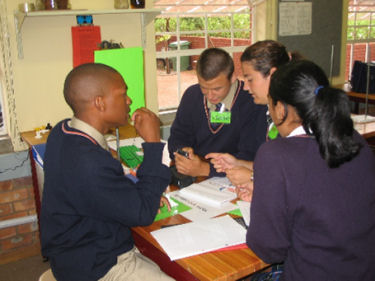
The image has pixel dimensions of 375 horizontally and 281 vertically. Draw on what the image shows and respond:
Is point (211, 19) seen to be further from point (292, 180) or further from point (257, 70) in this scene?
point (292, 180)

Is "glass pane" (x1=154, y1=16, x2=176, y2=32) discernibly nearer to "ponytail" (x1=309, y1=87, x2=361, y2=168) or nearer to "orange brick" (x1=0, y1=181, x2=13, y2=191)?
"orange brick" (x1=0, y1=181, x2=13, y2=191)

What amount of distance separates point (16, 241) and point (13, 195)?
0.36 metres

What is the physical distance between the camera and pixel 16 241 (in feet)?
9.61

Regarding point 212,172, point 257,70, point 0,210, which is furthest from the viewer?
point 0,210

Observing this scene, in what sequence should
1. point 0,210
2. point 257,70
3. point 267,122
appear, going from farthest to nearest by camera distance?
1. point 0,210
2. point 267,122
3. point 257,70

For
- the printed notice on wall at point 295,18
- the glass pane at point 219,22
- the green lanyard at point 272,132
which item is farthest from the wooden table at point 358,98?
the green lanyard at point 272,132

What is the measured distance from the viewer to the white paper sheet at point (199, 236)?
1324 mm

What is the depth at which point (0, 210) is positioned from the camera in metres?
2.83

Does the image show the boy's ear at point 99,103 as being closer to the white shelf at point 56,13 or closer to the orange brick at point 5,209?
the white shelf at point 56,13

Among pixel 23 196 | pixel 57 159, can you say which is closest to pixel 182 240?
pixel 57 159

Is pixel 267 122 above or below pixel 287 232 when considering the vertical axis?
above

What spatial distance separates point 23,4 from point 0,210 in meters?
1.44

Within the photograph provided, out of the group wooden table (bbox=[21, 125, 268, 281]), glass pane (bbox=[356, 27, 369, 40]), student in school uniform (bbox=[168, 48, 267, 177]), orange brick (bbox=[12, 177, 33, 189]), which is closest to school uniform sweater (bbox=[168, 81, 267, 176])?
A: student in school uniform (bbox=[168, 48, 267, 177])

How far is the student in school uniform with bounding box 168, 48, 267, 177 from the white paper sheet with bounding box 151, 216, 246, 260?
0.49 meters
